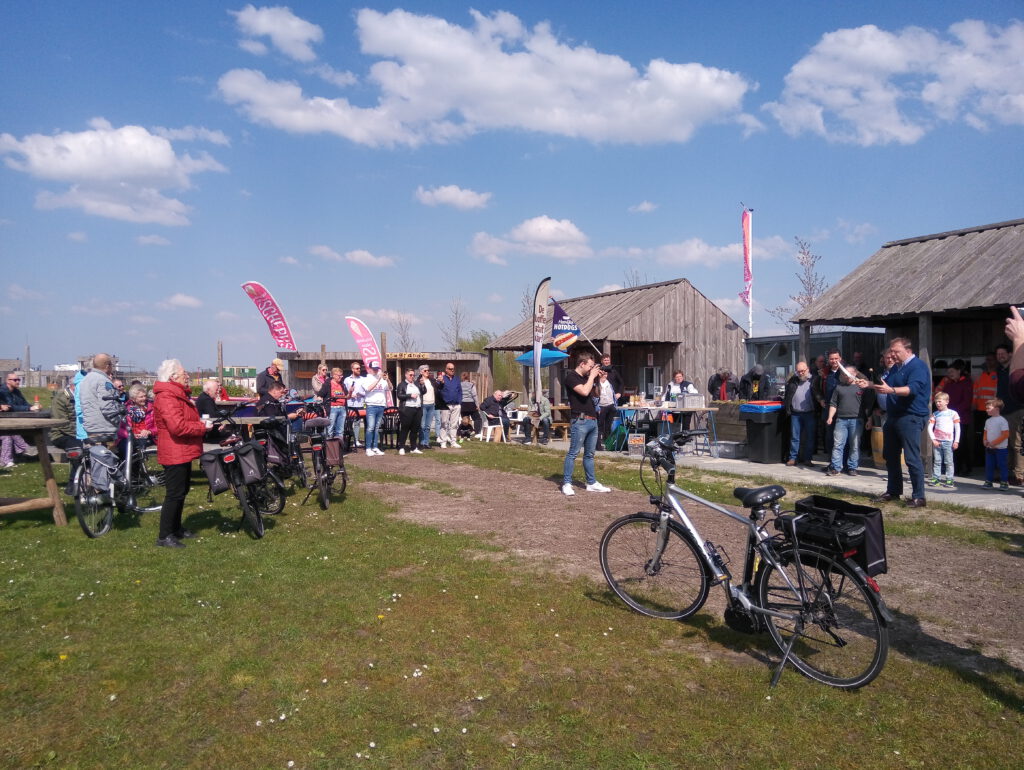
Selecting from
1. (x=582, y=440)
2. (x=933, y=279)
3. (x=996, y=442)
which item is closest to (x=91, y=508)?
(x=582, y=440)

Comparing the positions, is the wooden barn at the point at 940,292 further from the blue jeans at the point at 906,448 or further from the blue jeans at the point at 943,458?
the blue jeans at the point at 906,448

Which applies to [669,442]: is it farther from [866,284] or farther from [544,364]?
[544,364]

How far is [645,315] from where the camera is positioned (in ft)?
64.9

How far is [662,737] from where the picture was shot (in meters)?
3.27

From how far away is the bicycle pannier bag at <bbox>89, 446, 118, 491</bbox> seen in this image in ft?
23.6

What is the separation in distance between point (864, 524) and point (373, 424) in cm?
1133

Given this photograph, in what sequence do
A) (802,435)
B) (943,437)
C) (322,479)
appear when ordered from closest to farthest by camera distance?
(322,479) < (943,437) < (802,435)

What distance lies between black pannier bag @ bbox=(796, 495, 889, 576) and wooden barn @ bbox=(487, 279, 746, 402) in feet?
49.4

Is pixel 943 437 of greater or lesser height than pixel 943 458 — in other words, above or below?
above

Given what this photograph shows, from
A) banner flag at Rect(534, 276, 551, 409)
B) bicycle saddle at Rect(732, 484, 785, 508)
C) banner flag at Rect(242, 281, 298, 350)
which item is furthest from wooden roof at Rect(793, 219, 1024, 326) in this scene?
banner flag at Rect(242, 281, 298, 350)

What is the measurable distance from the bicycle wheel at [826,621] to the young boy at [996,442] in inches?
280

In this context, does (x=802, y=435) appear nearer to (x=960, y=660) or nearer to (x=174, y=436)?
(x=960, y=660)

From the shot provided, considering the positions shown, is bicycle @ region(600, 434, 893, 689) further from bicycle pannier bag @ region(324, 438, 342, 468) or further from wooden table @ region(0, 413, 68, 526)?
wooden table @ region(0, 413, 68, 526)

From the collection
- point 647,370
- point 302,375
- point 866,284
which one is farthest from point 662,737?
point 302,375
